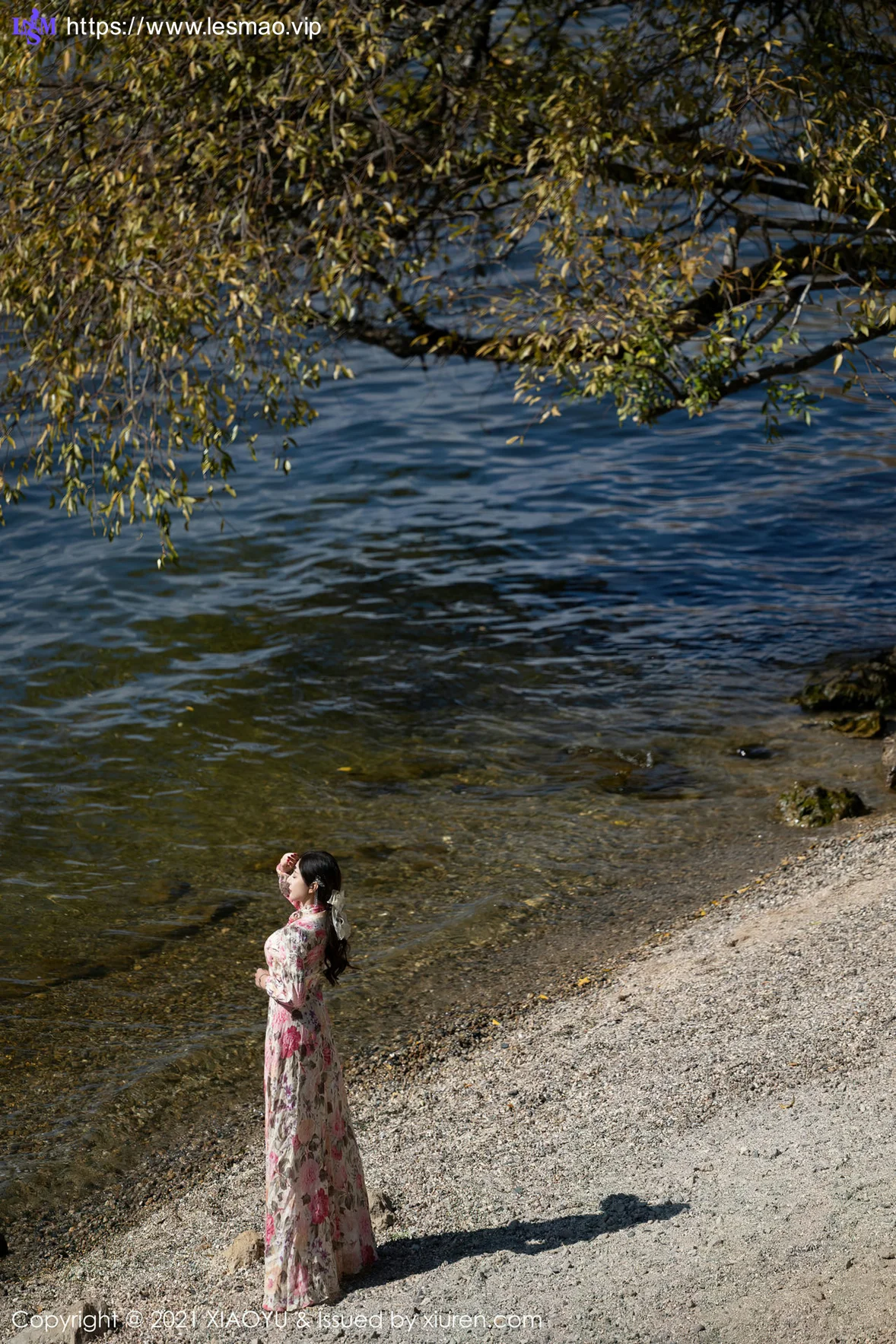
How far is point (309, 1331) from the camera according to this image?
635 cm

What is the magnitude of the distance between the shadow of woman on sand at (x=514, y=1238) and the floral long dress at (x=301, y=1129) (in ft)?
1.24

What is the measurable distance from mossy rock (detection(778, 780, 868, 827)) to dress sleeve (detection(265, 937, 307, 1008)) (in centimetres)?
713

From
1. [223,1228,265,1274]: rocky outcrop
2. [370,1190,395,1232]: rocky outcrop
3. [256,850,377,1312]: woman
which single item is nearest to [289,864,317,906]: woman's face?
[256,850,377,1312]: woman

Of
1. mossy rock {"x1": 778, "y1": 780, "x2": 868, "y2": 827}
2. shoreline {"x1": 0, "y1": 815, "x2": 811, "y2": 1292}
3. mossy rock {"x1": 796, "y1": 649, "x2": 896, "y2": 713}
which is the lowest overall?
shoreline {"x1": 0, "y1": 815, "x2": 811, "y2": 1292}

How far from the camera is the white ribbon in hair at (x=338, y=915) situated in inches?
254

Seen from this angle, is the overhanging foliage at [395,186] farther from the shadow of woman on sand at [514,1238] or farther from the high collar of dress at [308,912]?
the shadow of woman on sand at [514,1238]

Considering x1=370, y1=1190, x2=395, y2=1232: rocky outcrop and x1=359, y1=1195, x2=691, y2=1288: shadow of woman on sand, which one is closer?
x1=359, y1=1195, x2=691, y2=1288: shadow of woman on sand

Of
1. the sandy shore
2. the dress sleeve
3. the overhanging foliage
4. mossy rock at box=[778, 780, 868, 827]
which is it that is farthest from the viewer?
mossy rock at box=[778, 780, 868, 827]

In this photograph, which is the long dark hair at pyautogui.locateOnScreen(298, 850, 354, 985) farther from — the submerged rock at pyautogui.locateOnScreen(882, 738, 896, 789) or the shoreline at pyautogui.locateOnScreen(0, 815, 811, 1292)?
the submerged rock at pyautogui.locateOnScreen(882, 738, 896, 789)

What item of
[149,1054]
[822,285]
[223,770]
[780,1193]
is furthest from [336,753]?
[780,1193]

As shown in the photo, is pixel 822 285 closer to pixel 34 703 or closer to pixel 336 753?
pixel 336 753

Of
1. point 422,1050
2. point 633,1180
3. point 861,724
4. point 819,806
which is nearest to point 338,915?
point 633,1180

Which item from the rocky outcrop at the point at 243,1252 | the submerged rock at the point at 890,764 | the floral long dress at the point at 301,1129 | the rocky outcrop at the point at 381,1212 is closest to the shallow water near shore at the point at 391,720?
the submerged rock at the point at 890,764

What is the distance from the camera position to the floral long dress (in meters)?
6.43
